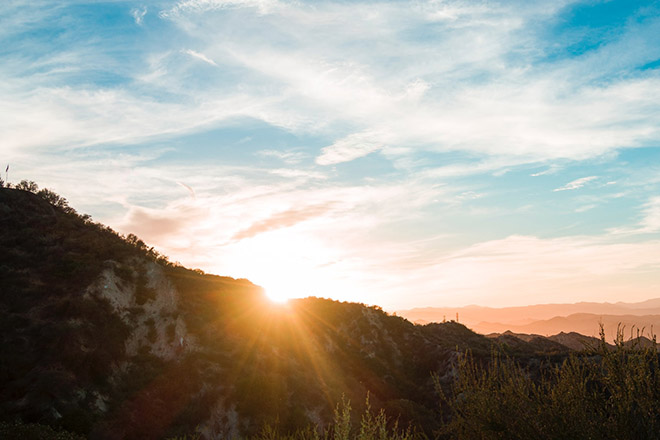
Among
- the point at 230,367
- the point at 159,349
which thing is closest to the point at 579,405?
the point at 230,367

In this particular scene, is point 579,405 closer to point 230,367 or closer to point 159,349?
point 230,367

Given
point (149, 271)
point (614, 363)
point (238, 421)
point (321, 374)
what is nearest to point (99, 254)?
point (149, 271)

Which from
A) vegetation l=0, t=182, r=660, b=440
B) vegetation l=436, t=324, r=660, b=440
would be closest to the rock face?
vegetation l=0, t=182, r=660, b=440

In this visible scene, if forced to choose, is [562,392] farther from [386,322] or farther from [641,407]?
[386,322]

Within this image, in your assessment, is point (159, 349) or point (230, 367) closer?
point (159, 349)

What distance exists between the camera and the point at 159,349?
2938cm

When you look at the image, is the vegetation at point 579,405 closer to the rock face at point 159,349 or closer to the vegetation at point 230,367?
the vegetation at point 230,367

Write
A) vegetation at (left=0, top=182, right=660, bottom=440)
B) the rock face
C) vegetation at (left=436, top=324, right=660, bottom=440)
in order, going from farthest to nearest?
the rock face, vegetation at (left=0, top=182, right=660, bottom=440), vegetation at (left=436, top=324, right=660, bottom=440)

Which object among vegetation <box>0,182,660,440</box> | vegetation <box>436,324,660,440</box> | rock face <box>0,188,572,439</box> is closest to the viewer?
vegetation <box>436,324,660,440</box>

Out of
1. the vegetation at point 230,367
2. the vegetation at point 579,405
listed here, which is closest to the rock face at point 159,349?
the vegetation at point 230,367

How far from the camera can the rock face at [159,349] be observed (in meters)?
22.8

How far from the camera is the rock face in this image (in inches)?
899

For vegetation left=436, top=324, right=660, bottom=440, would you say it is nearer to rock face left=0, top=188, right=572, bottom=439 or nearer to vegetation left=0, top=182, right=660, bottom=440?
vegetation left=0, top=182, right=660, bottom=440

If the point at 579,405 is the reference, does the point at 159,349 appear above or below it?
below
